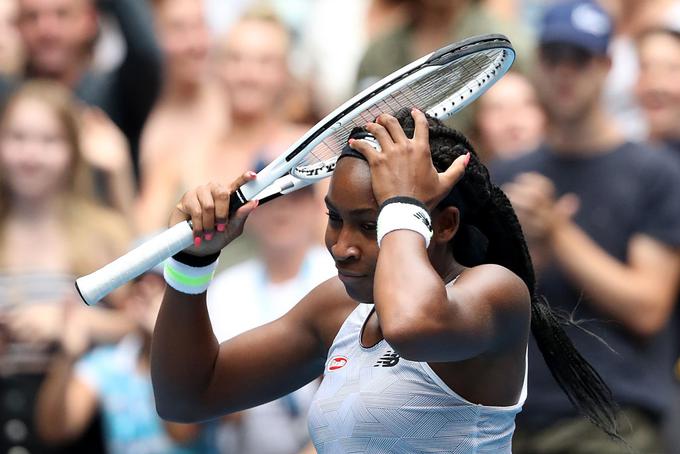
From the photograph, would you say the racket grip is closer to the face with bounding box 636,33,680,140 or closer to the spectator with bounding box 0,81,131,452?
the spectator with bounding box 0,81,131,452

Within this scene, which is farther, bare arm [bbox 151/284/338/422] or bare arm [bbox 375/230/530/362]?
bare arm [bbox 151/284/338/422]

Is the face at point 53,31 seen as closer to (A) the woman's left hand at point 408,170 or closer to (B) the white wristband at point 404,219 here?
(A) the woman's left hand at point 408,170

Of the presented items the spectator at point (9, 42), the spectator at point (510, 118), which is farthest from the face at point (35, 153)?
the spectator at point (510, 118)

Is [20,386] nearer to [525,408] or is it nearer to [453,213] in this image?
[525,408]

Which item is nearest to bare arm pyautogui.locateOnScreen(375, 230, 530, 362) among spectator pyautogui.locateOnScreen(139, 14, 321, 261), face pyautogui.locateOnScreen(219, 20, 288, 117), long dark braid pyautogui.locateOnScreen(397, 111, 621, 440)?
long dark braid pyautogui.locateOnScreen(397, 111, 621, 440)

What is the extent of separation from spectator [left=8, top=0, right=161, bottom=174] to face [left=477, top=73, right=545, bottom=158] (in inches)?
75.9

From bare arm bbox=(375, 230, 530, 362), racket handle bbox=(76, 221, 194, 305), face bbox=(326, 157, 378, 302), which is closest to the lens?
bare arm bbox=(375, 230, 530, 362)

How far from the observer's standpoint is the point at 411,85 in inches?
144

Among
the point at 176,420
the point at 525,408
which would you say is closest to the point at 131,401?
the point at 525,408

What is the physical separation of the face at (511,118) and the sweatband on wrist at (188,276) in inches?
132

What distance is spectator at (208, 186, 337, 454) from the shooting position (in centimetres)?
619

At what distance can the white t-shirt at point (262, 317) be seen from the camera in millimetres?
6184

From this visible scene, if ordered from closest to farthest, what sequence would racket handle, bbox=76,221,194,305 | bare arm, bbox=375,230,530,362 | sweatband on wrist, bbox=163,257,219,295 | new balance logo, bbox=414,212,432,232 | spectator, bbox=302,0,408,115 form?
bare arm, bbox=375,230,530,362 < new balance logo, bbox=414,212,432,232 < racket handle, bbox=76,221,194,305 < sweatband on wrist, bbox=163,257,219,295 < spectator, bbox=302,0,408,115

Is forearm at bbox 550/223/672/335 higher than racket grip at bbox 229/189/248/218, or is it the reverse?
racket grip at bbox 229/189/248/218
